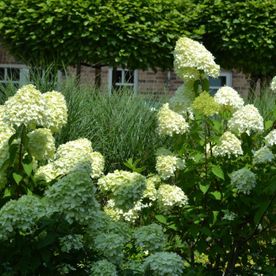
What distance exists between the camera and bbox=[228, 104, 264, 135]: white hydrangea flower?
4.02 metres

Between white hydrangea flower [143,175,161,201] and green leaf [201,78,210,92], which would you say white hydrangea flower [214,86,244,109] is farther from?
white hydrangea flower [143,175,161,201]

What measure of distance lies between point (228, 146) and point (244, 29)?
809 centimetres

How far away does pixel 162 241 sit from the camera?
10.9 ft

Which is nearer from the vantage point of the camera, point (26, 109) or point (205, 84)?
point (26, 109)

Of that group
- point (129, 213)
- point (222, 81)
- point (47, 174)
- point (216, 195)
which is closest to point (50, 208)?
point (47, 174)

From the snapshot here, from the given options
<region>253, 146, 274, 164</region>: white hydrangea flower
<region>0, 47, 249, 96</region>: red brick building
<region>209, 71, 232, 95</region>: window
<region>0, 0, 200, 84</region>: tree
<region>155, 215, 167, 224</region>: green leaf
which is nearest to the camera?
<region>253, 146, 274, 164</region>: white hydrangea flower

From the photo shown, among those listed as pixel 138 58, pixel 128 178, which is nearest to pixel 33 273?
pixel 128 178

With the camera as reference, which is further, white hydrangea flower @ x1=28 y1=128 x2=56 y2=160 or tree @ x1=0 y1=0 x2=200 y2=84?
tree @ x1=0 y1=0 x2=200 y2=84

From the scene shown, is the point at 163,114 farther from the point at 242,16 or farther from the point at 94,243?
the point at 242,16

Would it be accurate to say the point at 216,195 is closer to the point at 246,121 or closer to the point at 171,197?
the point at 171,197

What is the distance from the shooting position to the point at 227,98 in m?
4.29

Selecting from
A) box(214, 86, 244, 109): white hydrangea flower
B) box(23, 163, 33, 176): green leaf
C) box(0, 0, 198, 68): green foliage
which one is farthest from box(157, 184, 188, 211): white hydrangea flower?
box(0, 0, 198, 68): green foliage

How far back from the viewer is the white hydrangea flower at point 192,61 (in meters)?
4.25

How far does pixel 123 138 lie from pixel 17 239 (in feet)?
12.9
